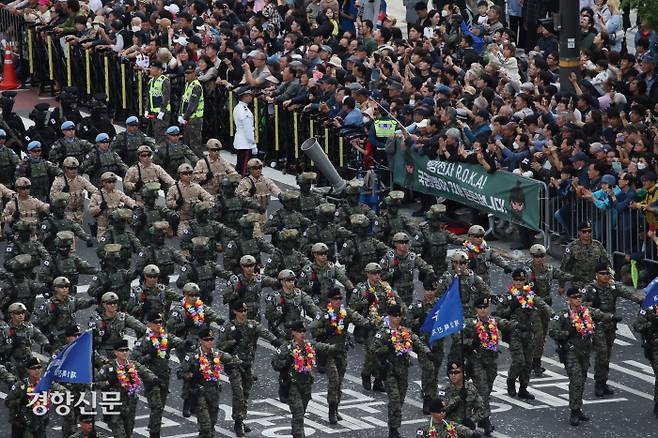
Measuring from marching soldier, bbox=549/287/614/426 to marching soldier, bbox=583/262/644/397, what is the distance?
0.94ft

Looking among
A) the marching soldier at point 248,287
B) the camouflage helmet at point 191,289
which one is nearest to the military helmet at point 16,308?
the camouflage helmet at point 191,289

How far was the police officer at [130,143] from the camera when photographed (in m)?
39.3

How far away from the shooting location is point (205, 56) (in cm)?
4244

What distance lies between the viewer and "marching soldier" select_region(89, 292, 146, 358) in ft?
96.8

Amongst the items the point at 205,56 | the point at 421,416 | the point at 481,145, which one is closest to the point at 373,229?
the point at 481,145

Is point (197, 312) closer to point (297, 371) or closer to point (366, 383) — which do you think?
point (297, 371)

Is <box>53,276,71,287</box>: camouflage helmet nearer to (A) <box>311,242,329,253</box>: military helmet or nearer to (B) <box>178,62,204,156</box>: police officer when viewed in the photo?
(A) <box>311,242,329,253</box>: military helmet

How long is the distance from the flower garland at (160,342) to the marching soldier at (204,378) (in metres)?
0.60

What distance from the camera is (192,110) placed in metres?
40.7

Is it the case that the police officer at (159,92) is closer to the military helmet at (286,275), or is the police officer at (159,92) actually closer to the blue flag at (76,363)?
the military helmet at (286,275)

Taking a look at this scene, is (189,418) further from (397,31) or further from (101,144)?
(397,31)

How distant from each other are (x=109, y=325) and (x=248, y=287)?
2.72 metres

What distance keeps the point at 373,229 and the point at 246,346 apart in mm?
5712

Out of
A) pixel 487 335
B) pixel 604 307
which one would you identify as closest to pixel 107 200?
pixel 487 335
